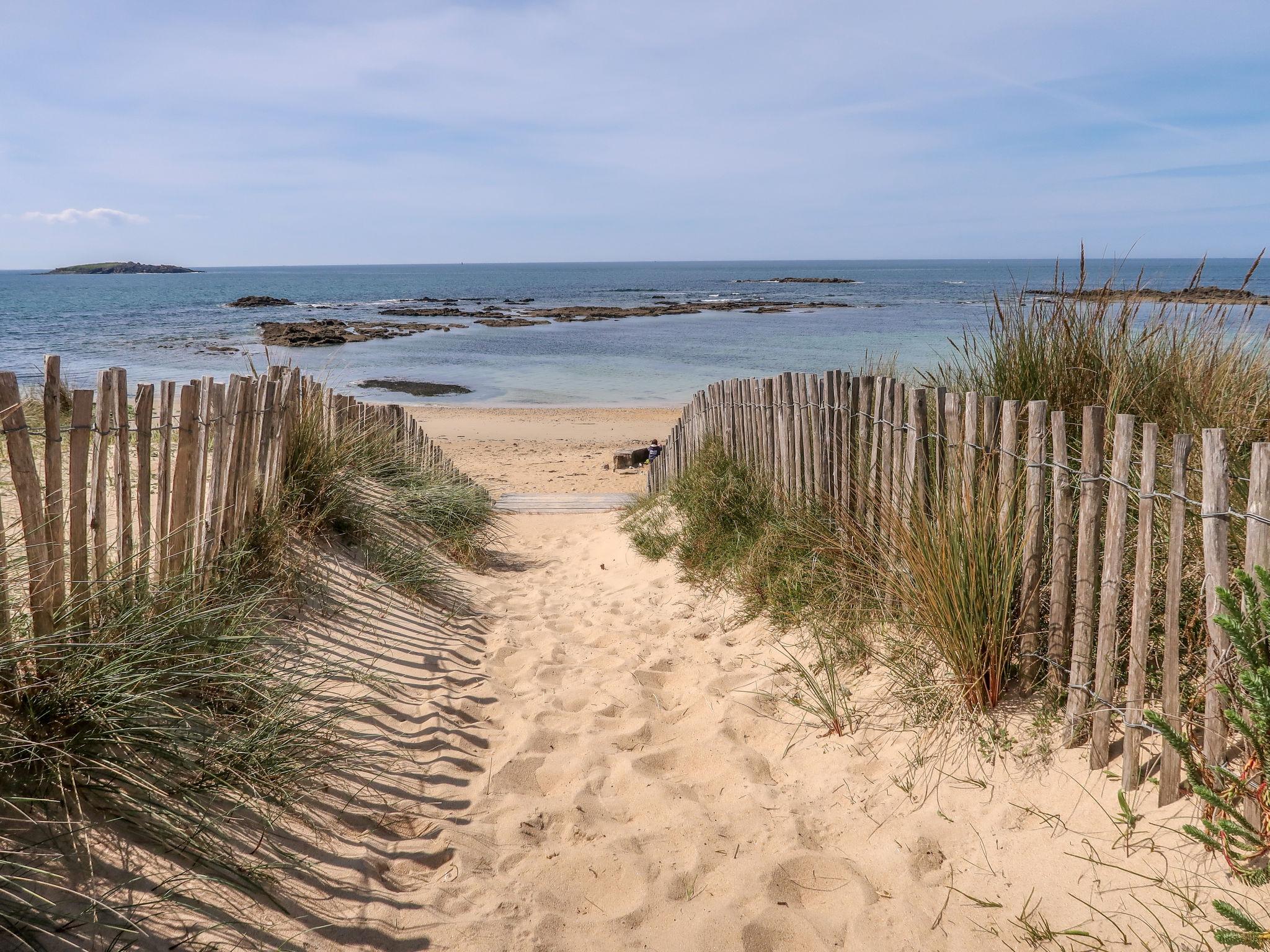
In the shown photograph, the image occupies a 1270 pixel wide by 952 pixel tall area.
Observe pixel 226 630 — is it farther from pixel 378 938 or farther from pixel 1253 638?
pixel 1253 638

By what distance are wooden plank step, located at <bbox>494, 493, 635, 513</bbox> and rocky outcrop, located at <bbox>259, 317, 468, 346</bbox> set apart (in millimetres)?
24018

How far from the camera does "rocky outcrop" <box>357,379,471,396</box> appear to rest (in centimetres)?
2198

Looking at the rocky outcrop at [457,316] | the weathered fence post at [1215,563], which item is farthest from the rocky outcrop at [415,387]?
the weathered fence post at [1215,563]

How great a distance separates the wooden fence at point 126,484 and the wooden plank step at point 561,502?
3964mm

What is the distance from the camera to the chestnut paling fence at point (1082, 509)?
242 centimetres

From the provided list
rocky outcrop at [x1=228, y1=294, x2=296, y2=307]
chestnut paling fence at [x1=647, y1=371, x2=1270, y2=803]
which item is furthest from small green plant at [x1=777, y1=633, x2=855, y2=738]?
rocky outcrop at [x1=228, y1=294, x2=296, y2=307]

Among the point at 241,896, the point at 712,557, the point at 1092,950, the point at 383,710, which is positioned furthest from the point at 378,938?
the point at 712,557

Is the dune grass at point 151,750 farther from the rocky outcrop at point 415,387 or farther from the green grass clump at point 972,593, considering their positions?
the rocky outcrop at point 415,387

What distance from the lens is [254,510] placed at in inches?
176

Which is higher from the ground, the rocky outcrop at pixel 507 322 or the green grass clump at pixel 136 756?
the rocky outcrop at pixel 507 322

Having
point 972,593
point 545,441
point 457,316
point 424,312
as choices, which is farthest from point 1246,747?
point 424,312

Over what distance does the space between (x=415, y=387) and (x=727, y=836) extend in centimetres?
2101

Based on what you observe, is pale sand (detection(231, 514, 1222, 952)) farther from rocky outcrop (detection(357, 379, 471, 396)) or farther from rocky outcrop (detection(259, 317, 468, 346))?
rocky outcrop (detection(259, 317, 468, 346))

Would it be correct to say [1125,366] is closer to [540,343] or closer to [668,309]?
[540,343]
